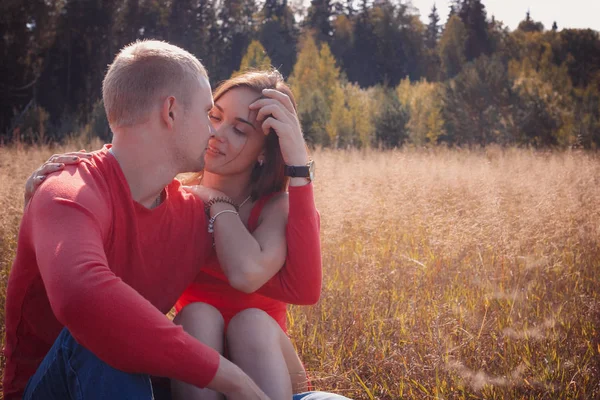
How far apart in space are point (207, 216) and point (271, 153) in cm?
44

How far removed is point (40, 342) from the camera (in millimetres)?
1720

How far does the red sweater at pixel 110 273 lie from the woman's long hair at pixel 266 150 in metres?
0.32

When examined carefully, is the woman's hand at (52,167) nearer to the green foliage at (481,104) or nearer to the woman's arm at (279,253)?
the woman's arm at (279,253)

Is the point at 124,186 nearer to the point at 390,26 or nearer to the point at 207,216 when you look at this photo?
the point at 207,216

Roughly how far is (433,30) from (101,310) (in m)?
58.5

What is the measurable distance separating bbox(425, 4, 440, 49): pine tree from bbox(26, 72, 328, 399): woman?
54.4 metres

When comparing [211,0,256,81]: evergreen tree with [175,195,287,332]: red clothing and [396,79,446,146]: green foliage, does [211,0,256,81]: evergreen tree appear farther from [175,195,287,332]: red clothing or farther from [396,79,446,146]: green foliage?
[175,195,287,332]: red clothing

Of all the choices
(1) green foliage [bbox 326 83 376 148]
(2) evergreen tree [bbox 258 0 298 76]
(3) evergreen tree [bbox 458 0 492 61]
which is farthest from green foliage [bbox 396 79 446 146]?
(3) evergreen tree [bbox 458 0 492 61]

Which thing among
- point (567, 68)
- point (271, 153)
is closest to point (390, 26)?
point (567, 68)

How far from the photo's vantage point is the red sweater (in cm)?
131

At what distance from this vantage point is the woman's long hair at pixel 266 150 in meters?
2.26

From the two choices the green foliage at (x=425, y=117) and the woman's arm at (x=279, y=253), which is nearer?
the woman's arm at (x=279, y=253)

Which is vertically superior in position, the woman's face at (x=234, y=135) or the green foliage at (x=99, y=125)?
the woman's face at (x=234, y=135)

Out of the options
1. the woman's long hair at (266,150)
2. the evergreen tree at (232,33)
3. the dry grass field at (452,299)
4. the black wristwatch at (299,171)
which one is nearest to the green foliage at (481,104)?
the dry grass field at (452,299)
